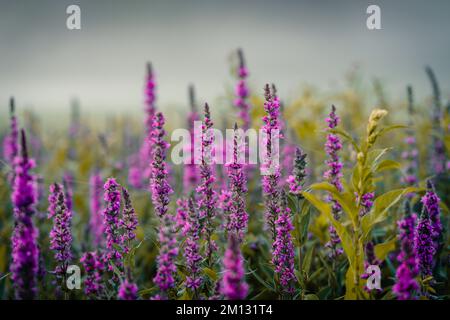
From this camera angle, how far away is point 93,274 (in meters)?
2.44

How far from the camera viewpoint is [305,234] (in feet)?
8.38

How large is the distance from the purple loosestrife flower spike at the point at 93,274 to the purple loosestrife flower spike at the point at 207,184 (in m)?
0.61

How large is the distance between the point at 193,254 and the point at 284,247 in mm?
481

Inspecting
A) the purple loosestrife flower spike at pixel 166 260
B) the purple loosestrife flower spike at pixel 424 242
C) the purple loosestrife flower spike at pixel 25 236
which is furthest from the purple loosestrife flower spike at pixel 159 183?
the purple loosestrife flower spike at pixel 424 242

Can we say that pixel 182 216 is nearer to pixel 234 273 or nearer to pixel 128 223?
pixel 128 223

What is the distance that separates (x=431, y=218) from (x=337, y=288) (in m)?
0.71

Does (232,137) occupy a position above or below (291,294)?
above

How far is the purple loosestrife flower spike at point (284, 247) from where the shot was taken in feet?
7.51

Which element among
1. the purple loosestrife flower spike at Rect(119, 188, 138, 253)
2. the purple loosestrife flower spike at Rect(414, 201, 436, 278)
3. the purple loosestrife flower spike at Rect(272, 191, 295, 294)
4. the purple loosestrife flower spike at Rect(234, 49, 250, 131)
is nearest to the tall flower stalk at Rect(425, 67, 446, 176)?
the purple loosestrife flower spike at Rect(234, 49, 250, 131)

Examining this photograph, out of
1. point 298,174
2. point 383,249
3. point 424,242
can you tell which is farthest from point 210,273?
point 424,242

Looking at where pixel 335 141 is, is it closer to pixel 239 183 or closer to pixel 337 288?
pixel 239 183

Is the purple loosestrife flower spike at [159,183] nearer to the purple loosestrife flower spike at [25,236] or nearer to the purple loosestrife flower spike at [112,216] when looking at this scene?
the purple loosestrife flower spike at [112,216]
